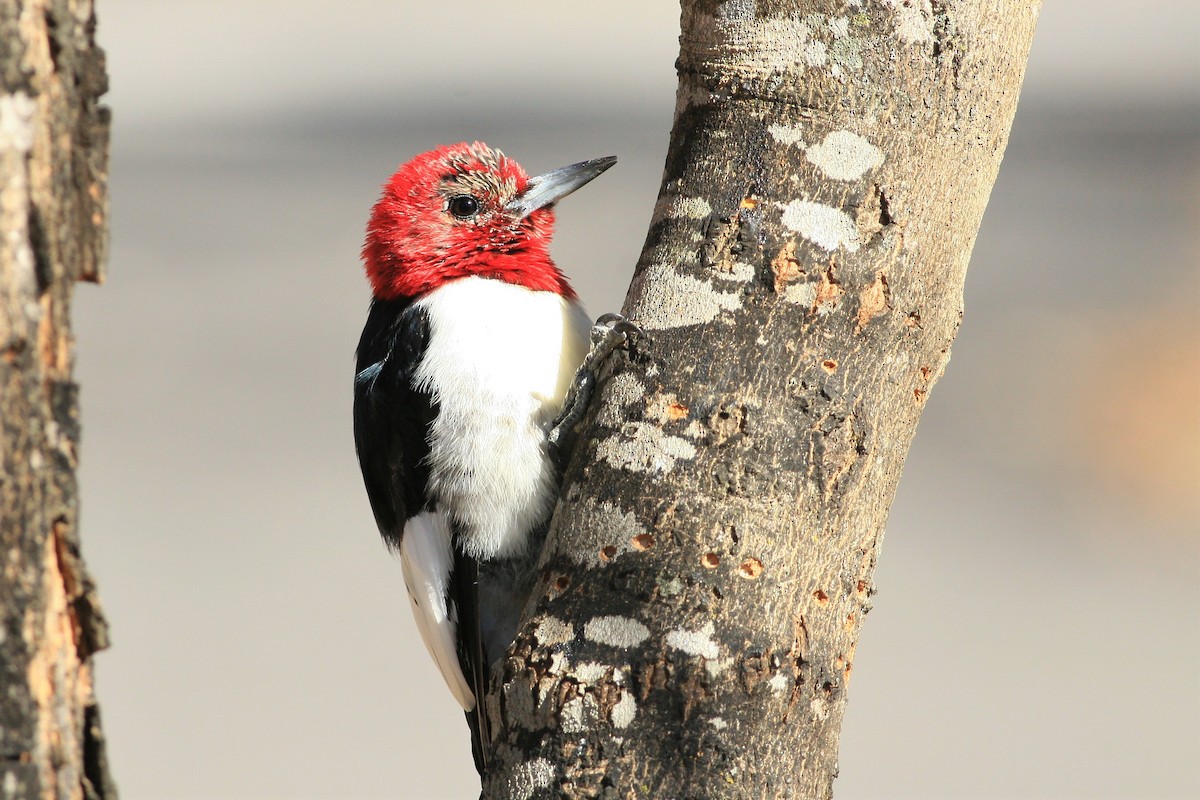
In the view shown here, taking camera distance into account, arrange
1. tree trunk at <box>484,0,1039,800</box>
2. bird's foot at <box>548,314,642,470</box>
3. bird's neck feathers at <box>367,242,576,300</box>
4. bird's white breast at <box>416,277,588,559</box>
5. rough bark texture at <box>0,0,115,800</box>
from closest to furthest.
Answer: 1. rough bark texture at <box>0,0,115,800</box>
2. tree trunk at <box>484,0,1039,800</box>
3. bird's foot at <box>548,314,642,470</box>
4. bird's white breast at <box>416,277,588,559</box>
5. bird's neck feathers at <box>367,242,576,300</box>

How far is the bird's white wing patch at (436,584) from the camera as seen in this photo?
2.74m

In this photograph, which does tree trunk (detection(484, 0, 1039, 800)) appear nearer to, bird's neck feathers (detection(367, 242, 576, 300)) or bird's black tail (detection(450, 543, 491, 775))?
bird's black tail (detection(450, 543, 491, 775))

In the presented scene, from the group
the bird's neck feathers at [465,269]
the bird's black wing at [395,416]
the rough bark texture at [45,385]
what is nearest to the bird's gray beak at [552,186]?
the bird's neck feathers at [465,269]

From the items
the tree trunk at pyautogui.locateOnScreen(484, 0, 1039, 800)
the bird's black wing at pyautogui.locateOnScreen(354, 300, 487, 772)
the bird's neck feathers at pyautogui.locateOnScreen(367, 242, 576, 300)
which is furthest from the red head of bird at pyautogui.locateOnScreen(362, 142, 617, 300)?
the tree trunk at pyautogui.locateOnScreen(484, 0, 1039, 800)

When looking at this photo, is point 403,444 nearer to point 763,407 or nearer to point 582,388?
point 582,388

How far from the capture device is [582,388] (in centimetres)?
246

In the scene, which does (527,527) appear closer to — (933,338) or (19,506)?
(933,338)

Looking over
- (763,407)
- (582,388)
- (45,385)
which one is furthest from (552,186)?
(45,385)

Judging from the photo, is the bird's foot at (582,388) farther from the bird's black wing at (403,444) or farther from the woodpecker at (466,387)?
the bird's black wing at (403,444)

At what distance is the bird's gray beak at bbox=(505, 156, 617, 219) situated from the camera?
3.10 m

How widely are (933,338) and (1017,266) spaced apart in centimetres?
641

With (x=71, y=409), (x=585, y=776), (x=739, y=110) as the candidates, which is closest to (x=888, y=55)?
(x=739, y=110)

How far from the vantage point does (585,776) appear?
1.73 metres

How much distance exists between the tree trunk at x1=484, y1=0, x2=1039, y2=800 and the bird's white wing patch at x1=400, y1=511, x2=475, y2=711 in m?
0.82
